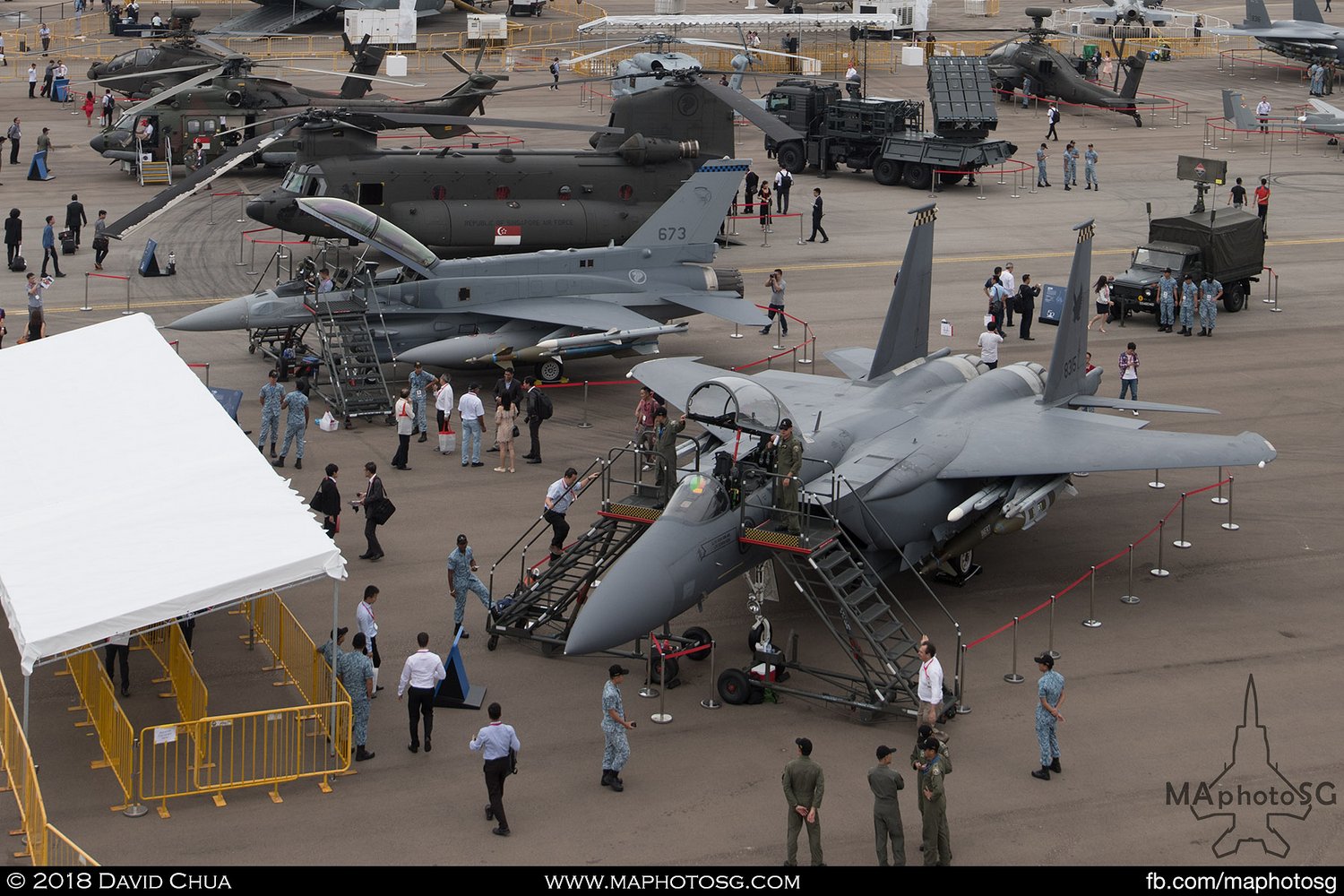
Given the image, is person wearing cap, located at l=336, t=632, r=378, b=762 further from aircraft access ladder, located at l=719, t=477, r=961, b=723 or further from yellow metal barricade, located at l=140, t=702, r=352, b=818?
aircraft access ladder, located at l=719, t=477, r=961, b=723

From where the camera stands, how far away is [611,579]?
56.8 ft

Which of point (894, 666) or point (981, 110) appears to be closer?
point (894, 666)

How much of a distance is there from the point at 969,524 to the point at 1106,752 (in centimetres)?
454

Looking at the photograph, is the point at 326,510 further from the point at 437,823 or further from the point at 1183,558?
the point at 1183,558

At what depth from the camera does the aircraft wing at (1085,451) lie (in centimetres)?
2044

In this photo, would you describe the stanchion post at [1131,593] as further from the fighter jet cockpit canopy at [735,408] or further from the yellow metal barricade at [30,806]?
the yellow metal barricade at [30,806]

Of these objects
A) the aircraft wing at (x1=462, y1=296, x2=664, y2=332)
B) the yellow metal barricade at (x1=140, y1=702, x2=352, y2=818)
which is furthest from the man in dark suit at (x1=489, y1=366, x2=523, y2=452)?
the yellow metal barricade at (x1=140, y1=702, x2=352, y2=818)

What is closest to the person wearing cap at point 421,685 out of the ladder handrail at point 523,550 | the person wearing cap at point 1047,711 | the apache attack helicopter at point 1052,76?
the ladder handrail at point 523,550

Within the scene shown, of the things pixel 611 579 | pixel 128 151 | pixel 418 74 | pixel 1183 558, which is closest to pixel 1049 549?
pixel 1183 558

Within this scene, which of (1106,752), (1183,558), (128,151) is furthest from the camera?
(128,151)

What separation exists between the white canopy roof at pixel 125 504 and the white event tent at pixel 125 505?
0.06 feet

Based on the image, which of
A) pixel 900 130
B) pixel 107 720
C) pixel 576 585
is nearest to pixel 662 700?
pixel 576 585

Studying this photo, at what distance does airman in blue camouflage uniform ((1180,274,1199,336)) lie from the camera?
3338cm

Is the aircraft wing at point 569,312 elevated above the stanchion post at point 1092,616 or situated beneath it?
elevated above
